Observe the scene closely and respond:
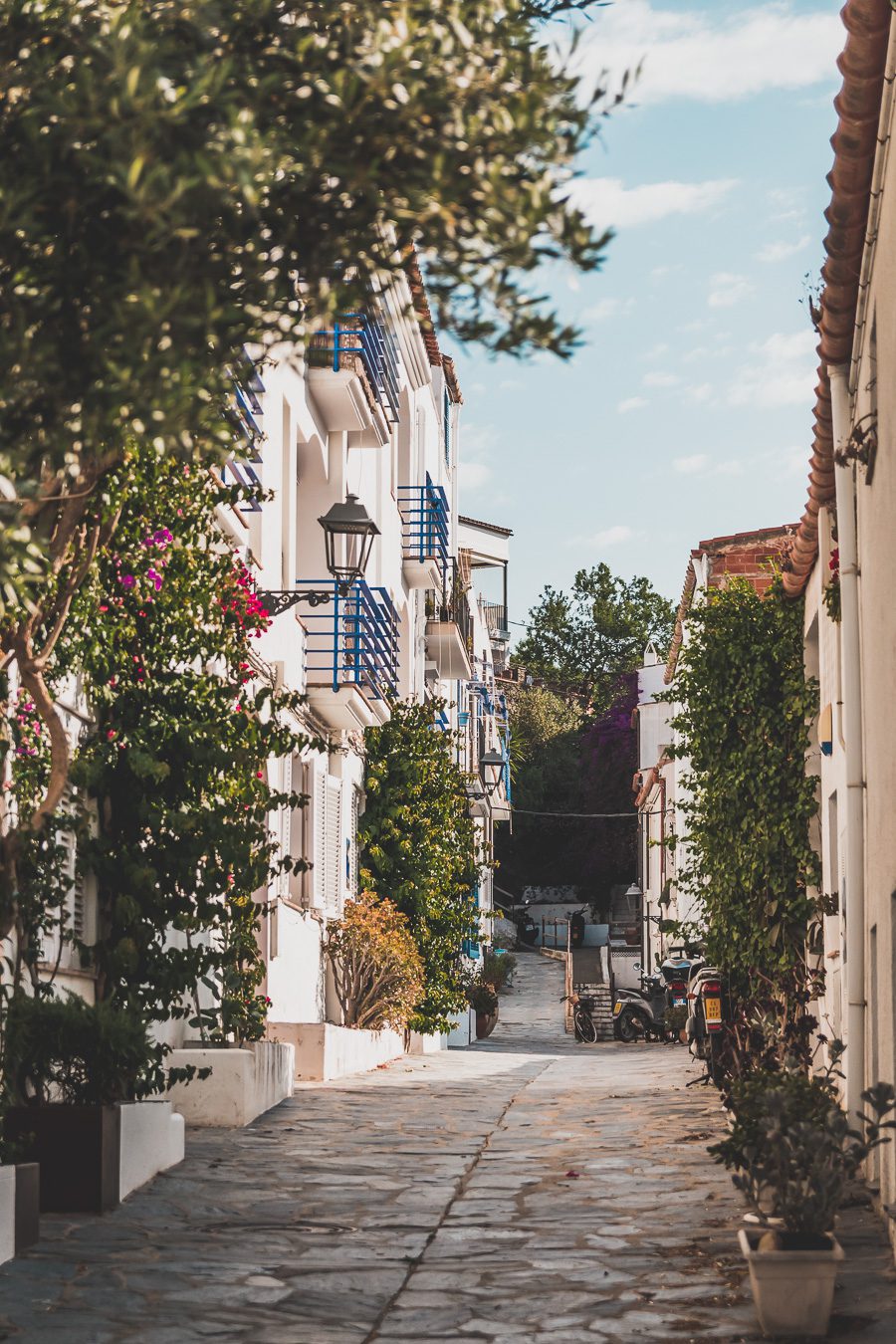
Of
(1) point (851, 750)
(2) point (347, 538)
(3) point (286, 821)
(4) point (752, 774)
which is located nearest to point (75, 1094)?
(1) point (851, 750)

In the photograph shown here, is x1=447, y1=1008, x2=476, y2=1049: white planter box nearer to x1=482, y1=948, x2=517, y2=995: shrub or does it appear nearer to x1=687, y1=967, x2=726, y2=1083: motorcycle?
x1=482, y1=948, x2=517, y2=995: shrub

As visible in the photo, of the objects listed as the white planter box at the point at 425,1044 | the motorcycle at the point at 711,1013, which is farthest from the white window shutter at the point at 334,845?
the motorcycle at the point at 711,1013

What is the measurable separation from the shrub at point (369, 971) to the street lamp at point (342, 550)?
5610mm

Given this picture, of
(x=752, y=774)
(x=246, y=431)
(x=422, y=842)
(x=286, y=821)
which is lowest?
(x=422, y=842)

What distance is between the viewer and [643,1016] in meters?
30.2

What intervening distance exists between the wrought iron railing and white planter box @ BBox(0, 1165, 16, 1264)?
22802 mm

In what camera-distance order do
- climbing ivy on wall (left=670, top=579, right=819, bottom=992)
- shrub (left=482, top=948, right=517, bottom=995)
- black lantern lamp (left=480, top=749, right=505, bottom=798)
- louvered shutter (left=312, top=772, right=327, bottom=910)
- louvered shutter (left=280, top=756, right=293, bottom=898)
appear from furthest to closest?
shrub (left=482, top=948, right=517, bottom=995), black lantern lamp (left=480, top=749, right=505, bottom=798), louvered shutter (left=312, top=772, right=327, bottom=910), louvered shutter (left=280, top=756, right=293, bottom=898), climbing ivy on wall (left=670, top=579, right=819, bottom=992)

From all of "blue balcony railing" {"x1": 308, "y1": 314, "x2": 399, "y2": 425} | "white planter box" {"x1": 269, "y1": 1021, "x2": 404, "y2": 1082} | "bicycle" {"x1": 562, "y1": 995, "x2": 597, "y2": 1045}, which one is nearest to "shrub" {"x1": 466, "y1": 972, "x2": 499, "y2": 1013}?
"bicycle" {"x1": 562, "y1": 995, "x2": 597, "y2": 1045}

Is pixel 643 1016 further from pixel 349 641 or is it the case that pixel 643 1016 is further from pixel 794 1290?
pixel 794 1290

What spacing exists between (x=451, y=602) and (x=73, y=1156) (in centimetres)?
2338

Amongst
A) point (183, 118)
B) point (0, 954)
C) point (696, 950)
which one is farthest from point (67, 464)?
point (696, 950)

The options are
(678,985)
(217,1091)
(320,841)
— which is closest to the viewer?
(217,1091)

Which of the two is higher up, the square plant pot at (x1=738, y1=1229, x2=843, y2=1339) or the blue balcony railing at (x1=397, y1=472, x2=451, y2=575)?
the blue balcony railing at (x1=397, y1=472, x2=451, y2=575)

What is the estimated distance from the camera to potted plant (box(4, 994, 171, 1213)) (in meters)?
8.96
